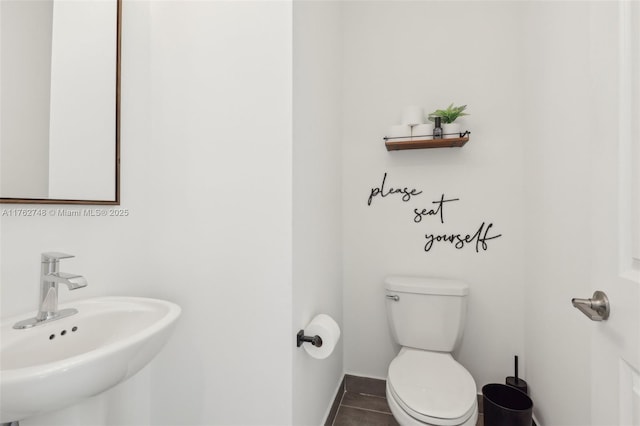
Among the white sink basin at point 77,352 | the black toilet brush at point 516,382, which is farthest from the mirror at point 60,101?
the black toilet brush at point 516,382

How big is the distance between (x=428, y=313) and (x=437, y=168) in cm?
81

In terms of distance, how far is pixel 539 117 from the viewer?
4.73 ft

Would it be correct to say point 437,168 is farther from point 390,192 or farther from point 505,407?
point 505,407

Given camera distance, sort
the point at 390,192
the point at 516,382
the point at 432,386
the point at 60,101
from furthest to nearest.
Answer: the point at 390,192 → the point at 516,382 → the point at 432,386 → the point at 60,101

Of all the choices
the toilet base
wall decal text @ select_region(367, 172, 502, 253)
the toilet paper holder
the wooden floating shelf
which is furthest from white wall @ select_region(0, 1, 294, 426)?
wall decal text @ select_region(367, 172, 502, 253)

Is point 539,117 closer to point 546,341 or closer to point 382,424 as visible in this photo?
point 546,341

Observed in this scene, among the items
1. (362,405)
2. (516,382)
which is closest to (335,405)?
(362,405)

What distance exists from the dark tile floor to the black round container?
0.63 ft

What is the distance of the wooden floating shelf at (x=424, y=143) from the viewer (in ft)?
5.18

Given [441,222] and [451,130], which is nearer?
[451,130]

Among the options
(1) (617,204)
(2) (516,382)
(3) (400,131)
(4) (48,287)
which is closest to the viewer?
(1) (617,204)

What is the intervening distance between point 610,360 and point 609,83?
0.58 m

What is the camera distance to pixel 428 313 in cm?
157

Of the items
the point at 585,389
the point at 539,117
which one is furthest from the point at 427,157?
the point at 585,389
